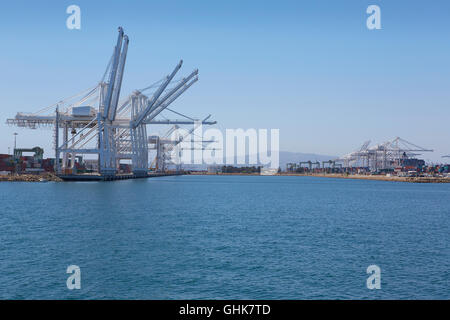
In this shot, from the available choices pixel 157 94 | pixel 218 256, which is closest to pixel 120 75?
pixel 157 94

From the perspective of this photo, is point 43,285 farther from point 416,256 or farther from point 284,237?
point 416,256

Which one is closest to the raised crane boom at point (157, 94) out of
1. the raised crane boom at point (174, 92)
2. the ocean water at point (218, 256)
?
the raised crane boom at point (174, 92)

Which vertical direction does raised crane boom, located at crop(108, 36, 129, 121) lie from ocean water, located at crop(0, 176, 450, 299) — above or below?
above

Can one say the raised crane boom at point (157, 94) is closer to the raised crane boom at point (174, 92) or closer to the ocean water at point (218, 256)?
the raised crane boom at point (174, 92)

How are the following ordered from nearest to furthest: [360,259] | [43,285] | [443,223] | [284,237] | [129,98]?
[43,285] → [360,259] → [284,237] → [443,223] → [129,98]

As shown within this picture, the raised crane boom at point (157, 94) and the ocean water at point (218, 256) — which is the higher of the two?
the raised crane boom at point (157, 94)

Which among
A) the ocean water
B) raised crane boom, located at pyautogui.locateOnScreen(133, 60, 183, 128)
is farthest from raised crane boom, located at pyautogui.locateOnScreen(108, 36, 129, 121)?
the ocean water

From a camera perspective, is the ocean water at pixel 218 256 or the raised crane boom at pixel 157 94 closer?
the ocean water at pixel 218 256

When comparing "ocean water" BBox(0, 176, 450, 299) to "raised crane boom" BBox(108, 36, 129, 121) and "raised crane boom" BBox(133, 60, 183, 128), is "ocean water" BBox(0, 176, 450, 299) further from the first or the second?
"raised crane boom" BBox(133, 60, 183, 128)

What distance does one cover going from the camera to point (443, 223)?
111 feet

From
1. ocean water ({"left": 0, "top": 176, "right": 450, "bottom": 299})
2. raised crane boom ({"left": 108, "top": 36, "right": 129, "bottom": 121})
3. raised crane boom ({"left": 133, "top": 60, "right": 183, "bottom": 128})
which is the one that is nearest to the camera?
ocean water ({"left": 0, "top": 176, "right": 450, "bottom": 299})
